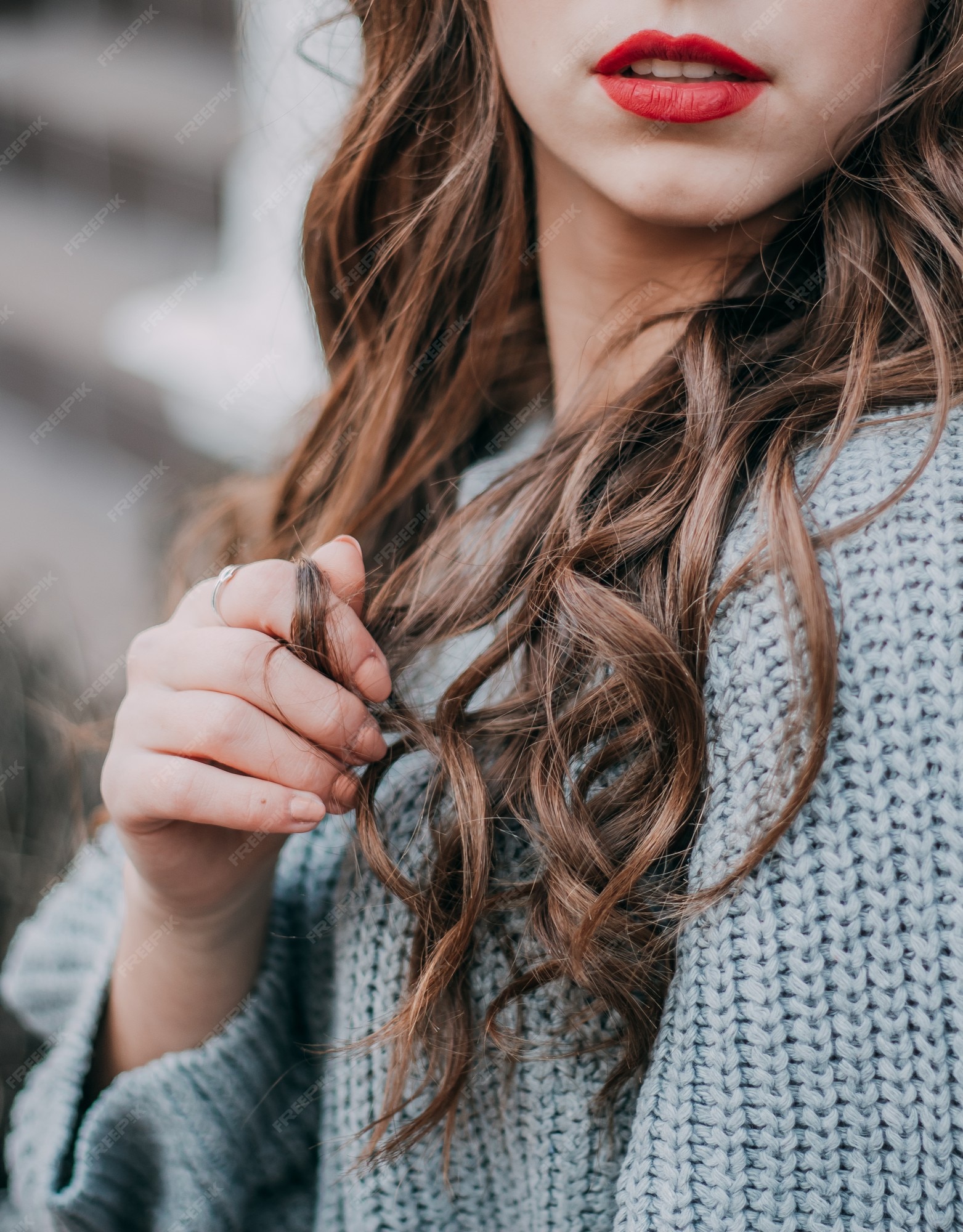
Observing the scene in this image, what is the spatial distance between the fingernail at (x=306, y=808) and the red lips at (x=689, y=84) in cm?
62

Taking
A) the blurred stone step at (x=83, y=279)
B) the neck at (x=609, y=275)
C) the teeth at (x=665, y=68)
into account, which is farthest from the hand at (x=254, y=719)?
the blurred stone step at (x=83, y=279)

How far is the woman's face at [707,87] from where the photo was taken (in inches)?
29.3

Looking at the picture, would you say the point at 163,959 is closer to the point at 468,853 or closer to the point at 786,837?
the point at 468,853

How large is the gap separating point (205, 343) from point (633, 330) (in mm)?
2436

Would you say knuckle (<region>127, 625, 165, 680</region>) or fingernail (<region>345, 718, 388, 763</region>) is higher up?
knuckle (<region>127, 625, 165, 680</region>)

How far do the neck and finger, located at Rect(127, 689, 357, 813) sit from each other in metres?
0.43

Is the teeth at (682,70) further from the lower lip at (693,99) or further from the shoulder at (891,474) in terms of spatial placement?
the shoulder at (891,474)

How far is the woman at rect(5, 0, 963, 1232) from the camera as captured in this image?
594mm

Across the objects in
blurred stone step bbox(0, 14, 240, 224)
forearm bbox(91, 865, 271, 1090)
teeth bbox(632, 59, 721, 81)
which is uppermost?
blurred stone step bbox(0, 14, 240, 224)

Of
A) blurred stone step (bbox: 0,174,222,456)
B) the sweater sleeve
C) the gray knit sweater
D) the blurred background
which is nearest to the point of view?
the gray knit sweater

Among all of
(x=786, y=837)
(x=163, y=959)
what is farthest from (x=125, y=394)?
(x=786, y=837)

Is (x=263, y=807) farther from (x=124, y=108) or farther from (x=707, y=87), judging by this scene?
(x=124, y=108)

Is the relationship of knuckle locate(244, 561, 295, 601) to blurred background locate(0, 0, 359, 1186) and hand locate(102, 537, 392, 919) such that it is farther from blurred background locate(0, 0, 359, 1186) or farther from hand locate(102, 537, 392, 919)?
blurred background locate(0, 0, 359, 1186)

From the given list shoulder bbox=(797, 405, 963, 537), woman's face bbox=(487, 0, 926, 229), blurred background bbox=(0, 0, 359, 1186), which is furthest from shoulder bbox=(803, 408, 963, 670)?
blurred background bbox=(0, 0, 359, 1186)
